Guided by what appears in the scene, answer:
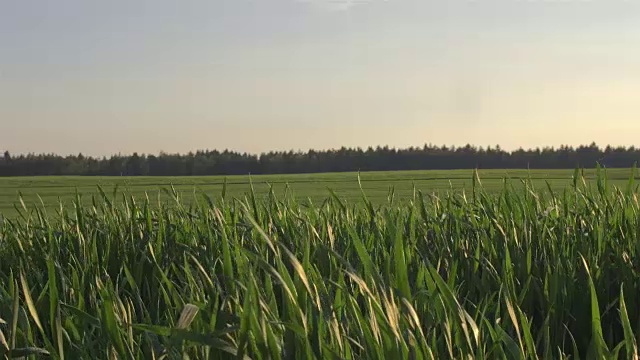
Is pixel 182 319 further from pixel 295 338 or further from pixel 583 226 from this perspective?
pixel 583 226

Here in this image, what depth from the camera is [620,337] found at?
2.21 metres

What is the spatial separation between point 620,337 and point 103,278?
175cm

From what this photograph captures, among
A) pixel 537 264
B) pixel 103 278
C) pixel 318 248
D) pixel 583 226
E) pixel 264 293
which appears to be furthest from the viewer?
pixel 583 226

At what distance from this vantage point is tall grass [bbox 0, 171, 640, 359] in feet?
4.15

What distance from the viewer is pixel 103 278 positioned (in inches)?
107

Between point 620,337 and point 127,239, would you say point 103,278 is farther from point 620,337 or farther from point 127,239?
point 620,337

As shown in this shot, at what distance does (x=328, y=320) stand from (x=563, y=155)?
1241 inches

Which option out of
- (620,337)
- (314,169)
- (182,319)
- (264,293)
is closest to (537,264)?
(620,337)

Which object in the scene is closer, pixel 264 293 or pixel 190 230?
pixel 264 293

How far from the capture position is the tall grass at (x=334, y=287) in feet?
4.15

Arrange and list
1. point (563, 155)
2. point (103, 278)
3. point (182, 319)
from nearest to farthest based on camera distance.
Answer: point (182, 319)
point (103, 278)
point (563, 155)

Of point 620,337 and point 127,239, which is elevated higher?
point 127,239

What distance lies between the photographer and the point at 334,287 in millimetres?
2094

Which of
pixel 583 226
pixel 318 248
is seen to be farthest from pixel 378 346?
pixel 583 226
